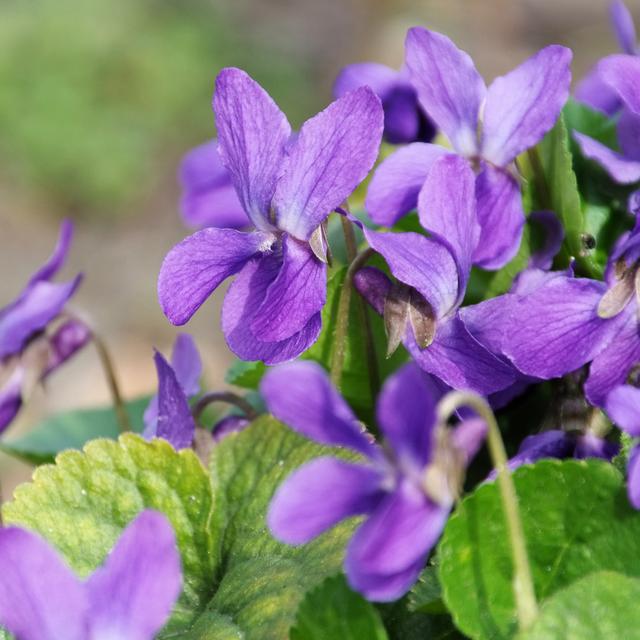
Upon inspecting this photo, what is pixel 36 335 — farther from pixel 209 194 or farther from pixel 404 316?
pixel 404 316

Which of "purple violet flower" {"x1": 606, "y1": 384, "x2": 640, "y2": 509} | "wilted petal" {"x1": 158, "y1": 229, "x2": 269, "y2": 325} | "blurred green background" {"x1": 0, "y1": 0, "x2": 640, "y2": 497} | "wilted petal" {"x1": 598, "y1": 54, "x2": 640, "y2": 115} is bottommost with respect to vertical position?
"blurred green background" {"x1": 0, "y1": 0, "x2": 640, "y2": 497}

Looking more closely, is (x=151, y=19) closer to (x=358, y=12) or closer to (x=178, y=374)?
(x=358, y=12)

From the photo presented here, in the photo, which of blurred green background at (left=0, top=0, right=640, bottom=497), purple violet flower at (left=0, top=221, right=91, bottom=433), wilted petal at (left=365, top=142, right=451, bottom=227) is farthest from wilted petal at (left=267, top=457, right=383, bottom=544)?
blurred green background at (left=0, top=0, right=640, bottom=497)

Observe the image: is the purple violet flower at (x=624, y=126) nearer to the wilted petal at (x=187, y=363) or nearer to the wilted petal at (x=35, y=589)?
the wilted petal at (x=187, y=363)

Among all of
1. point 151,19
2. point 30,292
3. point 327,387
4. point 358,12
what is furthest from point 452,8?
point 327,387

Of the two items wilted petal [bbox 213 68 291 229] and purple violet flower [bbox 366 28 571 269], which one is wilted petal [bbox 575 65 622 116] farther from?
wilted petal [bbox 213 68 291 229]

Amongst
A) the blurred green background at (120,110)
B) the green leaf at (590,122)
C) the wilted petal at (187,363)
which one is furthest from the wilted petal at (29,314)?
the blurred green background at (120,110)
